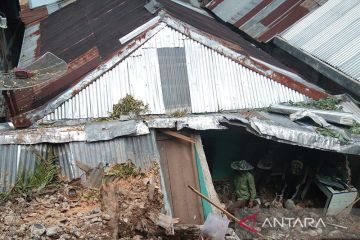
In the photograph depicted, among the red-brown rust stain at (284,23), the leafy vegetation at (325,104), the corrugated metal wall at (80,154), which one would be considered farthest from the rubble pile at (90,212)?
the red-brown rust stain at (284,23)

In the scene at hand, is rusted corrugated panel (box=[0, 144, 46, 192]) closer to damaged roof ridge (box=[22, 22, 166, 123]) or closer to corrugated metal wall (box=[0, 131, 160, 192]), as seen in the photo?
corrugated metal wall (box=[0, 131, 160, 192])

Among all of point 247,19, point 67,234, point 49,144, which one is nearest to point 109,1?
point 247,19

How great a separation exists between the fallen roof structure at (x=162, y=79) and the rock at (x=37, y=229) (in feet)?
8.42

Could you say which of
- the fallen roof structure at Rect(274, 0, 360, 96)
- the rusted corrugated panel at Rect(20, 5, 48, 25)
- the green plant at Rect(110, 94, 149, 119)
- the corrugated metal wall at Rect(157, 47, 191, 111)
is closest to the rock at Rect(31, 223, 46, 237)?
the green plant at Rect(110, 94, 149, 119)

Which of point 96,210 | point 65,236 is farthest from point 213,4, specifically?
point 65,236

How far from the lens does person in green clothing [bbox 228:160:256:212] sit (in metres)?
10.4

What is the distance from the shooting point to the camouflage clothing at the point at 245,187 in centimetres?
1041

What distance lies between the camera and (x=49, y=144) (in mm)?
8930

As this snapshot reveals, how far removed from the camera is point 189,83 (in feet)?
34.1

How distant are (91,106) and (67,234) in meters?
3.14

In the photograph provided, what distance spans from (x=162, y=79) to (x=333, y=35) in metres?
5.42

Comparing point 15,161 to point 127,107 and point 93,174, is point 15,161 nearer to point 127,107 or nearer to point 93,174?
point 93,174

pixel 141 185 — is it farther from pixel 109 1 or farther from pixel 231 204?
pixel 109 1

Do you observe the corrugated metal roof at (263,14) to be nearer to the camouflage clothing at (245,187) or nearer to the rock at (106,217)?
the camouflage clothing at (245,187)
